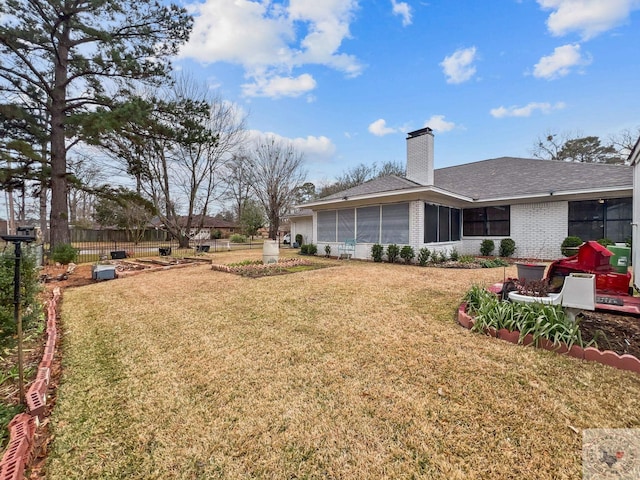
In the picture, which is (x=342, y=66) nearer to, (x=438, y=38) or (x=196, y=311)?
(x=438, y=38)

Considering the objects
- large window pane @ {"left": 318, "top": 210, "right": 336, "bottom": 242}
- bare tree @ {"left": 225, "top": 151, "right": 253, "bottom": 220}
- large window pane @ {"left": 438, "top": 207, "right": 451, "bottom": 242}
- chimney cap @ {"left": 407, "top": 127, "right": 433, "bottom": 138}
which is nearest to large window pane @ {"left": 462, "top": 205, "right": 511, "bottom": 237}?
large window pane @ {"left": 438, "top": 207, "right": 451, "bottom": 242}

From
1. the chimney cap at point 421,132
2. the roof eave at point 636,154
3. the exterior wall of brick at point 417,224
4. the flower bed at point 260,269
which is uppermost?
the chimney cap at point 421,132

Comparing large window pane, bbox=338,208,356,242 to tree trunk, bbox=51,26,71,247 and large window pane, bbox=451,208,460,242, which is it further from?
tree trunk, bbox=51,26,71,247

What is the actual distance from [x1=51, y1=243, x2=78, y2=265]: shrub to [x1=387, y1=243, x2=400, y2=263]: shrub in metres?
12.5

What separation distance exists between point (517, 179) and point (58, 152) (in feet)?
63.4

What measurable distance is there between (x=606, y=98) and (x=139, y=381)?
15.7 metres

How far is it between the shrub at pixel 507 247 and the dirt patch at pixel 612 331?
8.65 meters

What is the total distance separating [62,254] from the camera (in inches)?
427

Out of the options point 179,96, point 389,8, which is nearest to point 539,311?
point 389,8

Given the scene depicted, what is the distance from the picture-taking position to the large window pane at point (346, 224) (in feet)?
40.3

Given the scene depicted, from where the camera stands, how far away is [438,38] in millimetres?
9102

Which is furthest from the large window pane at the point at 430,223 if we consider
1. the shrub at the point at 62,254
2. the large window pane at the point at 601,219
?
the shrub at the point at 62,254

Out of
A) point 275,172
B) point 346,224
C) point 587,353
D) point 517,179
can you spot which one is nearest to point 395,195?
point 346,224

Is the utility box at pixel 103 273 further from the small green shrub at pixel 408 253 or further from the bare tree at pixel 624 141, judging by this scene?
the bare tree at pixel 624 141
